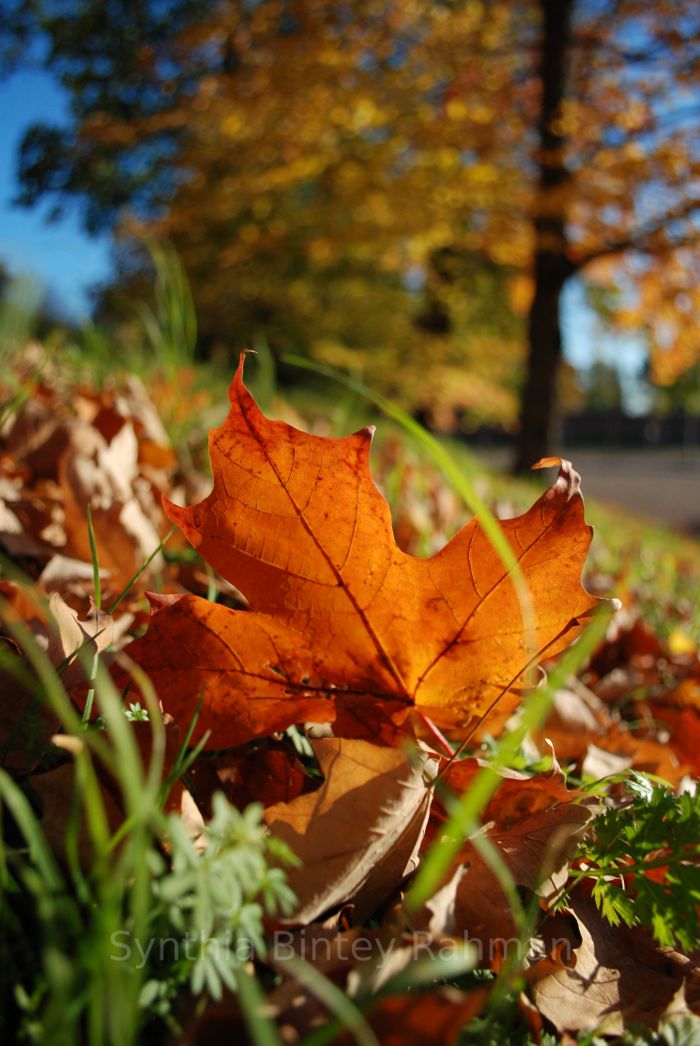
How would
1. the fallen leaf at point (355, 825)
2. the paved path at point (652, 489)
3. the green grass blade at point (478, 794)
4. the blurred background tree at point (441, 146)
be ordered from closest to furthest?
the green grass blade at point (478, 794)
the fallen leaf at point (355, 825)
the blurred background tree at point (441, 146)
the paved path at point (652, 489)

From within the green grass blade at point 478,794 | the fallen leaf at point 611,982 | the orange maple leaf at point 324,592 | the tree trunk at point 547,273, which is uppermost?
the green grass blade at point 478,794

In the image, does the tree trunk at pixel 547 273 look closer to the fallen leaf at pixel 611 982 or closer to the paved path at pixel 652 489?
the paved path at pixel 652 489

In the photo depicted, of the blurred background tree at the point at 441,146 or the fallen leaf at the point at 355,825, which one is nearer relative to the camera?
the fallen leaf at the point at 355,825

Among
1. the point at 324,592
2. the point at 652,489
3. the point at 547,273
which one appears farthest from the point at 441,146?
the point at 652,489

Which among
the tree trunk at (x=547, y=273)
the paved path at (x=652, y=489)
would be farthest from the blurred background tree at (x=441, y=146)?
the paved path at (x=652, y=489)

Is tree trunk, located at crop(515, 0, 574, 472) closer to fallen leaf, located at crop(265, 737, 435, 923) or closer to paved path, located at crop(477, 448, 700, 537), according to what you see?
paved path, located at crop(477, 448, 700, 537)

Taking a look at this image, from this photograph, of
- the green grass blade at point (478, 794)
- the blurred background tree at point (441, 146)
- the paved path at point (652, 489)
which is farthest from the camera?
the paved path at point (652, 489)

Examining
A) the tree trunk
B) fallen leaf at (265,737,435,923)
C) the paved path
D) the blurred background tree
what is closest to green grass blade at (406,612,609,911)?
fallen leaf at (265,737,435,923)

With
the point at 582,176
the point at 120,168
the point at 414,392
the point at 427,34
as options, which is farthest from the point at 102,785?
the point at 120,168
